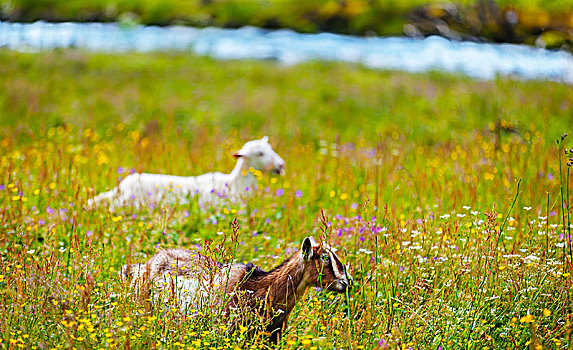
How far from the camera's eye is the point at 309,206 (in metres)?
6.90

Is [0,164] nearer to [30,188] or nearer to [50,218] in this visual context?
[30,188]

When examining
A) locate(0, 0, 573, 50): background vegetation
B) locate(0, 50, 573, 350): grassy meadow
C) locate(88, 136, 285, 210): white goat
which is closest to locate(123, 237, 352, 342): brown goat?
locate(0, 50, 573, 350): grassy meadow

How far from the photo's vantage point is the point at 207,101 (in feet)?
46.4

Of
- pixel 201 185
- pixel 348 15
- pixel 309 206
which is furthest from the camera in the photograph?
pixel 348 15

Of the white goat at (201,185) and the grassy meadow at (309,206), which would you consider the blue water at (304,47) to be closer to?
the grassy meadow at (309,206)

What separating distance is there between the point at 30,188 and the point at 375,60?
13.4 meters

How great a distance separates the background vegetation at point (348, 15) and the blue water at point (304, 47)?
2.22 feet

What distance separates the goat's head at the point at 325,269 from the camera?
4.34 meters

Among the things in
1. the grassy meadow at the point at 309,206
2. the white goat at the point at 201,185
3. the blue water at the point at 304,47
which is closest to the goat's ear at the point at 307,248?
the grassy meadow at the point at 309,206

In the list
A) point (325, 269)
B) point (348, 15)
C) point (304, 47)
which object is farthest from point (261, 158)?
point (348, 15)

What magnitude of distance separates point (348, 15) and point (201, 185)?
58.4 ft

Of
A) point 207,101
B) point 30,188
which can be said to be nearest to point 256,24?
point 207,101

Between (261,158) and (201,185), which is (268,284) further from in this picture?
(261,158)

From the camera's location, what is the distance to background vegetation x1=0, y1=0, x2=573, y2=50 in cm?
2066
